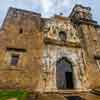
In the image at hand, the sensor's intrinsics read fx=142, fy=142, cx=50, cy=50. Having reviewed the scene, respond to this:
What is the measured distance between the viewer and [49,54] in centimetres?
1165

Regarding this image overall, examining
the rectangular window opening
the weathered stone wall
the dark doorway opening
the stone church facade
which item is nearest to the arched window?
the stone church facade

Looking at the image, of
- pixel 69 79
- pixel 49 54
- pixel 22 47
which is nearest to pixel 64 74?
pixel 69 79

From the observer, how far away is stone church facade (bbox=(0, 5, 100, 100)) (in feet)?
Result: 33.4

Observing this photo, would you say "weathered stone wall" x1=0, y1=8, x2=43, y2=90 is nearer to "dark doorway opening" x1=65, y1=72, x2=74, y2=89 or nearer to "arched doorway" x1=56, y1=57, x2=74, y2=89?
"arched doorway" x1=56, y1=57, x2=74, y2=89

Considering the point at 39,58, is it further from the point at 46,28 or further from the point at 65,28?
the point at 65,28

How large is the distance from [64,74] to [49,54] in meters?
2.14

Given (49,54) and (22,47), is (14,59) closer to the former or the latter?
(22,47)

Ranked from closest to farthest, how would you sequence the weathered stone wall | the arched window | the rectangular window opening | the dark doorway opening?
the weathered stone wall
the rectangular window opening
the dark doorway opening
the arched window

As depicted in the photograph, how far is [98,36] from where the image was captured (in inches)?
583

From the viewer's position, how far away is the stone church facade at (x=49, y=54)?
10.2 meters

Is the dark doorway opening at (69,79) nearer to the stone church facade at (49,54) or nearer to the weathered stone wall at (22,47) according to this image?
the stone church facade at (49,54)

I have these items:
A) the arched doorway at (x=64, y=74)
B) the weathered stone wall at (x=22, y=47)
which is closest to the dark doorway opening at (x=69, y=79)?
the arched doorway at (x=64, y=74)

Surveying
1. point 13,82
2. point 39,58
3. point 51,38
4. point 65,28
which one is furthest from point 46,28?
point 13,82

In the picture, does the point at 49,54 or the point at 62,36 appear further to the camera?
the point at 62,36
